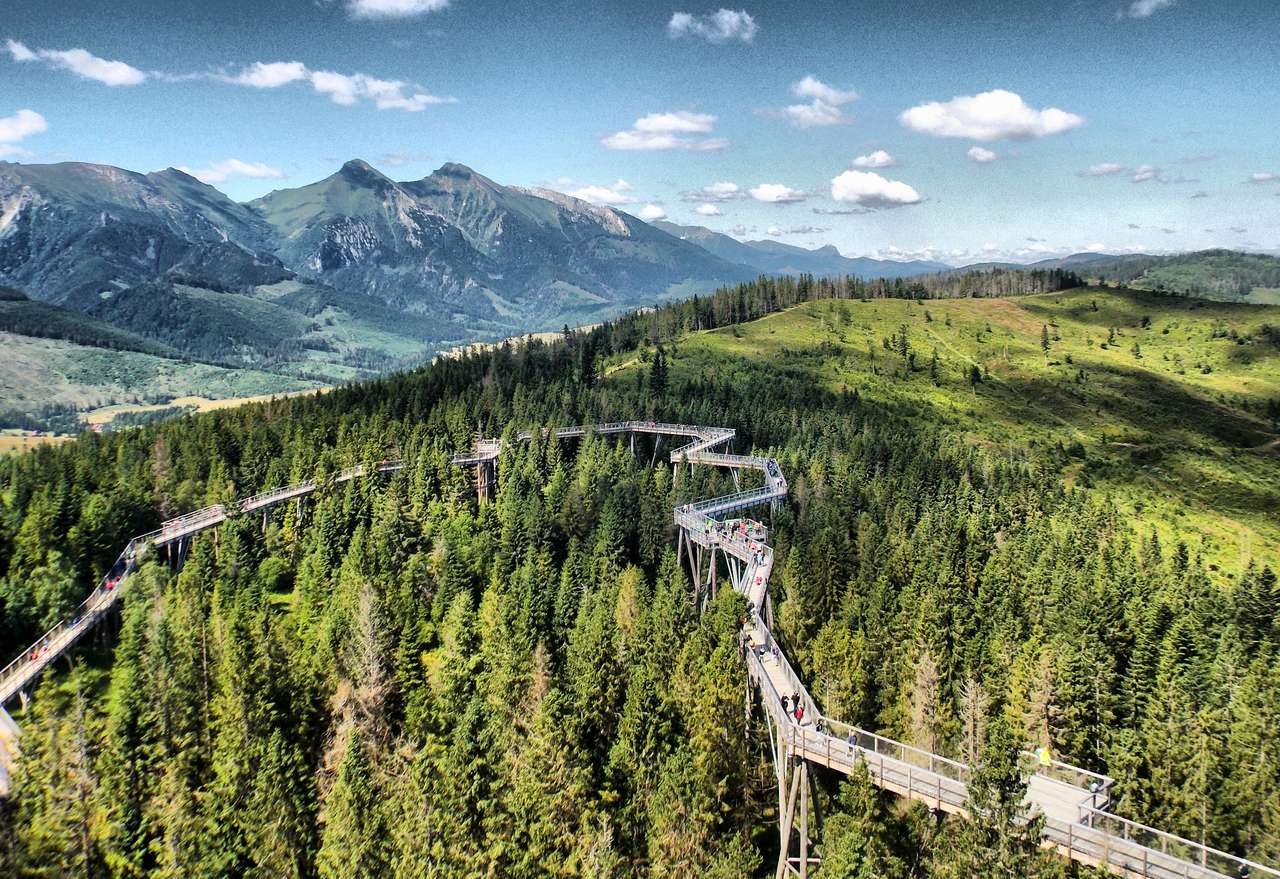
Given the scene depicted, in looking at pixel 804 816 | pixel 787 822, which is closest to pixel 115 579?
pixel 787 822

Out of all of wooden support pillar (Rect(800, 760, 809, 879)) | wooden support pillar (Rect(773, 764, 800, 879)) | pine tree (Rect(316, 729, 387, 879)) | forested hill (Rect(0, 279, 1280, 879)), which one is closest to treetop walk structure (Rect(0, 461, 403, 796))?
forested hill (Rect(0, 279, 1280, 879))

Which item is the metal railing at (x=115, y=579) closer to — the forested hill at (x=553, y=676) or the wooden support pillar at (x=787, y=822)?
the forested hill at (x=553, y=676)

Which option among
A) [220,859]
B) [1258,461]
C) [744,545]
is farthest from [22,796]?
[1258,461]

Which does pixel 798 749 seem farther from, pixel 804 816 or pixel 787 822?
pixel 787 822

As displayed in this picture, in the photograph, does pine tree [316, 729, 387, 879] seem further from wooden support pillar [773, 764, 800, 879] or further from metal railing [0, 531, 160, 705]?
metal railing [0, 531, 160, 705]

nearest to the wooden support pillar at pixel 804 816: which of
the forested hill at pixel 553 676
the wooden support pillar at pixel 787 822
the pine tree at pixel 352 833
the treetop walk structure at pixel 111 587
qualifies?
the wooden support pillar at pixel 787 822
